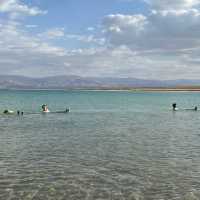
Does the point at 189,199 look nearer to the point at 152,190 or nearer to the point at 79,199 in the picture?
the point at 152,190

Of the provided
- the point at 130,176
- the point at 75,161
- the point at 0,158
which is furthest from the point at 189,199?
the point at 0,158

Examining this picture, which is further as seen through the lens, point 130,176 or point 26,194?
point 130,176

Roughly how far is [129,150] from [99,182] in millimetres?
8466

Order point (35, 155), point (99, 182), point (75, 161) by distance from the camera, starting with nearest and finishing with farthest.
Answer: point (99, 182), point (75, 161), point (35, 155)

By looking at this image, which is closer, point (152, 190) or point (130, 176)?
point (152, 190)

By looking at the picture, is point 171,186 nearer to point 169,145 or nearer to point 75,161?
point 75,161

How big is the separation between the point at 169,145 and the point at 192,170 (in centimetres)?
822

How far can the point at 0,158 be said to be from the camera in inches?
917

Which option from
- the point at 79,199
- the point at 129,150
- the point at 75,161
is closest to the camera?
the point at 79,199

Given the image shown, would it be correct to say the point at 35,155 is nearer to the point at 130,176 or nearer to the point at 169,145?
the point at 130,176

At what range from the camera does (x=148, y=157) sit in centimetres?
2395

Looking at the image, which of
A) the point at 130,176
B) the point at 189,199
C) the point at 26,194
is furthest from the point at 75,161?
the point at 189,199

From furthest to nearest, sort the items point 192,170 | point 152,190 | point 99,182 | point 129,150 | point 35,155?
1. point 129,150
2. point 35,155
3. point 192,170
4. point 99,182
5. point 152,190

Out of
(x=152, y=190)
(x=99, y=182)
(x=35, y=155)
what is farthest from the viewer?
(x=35, y=155)
